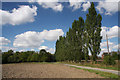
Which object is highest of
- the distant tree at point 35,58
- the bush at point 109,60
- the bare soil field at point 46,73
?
the bush at point 109,60

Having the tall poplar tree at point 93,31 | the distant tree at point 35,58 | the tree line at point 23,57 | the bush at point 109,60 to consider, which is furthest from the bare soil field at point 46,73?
the distant tree at point 35,58

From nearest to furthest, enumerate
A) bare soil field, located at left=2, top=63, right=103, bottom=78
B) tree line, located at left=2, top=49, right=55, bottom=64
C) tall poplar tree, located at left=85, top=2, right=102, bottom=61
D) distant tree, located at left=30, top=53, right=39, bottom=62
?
1. bare soil field, located at left=2, top=63, right=103, bottom=78
2. tall poplar tree, located at left=85, top=2, right=102, bottom=61
3. tree line, located at left=2, top=49, right=55, bottom=64
4. distant tree, located at left=30, top=53, right=39, bottom=62

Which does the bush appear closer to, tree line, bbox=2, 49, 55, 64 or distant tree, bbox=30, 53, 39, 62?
tree line, bbox=2, 49, 55, 64

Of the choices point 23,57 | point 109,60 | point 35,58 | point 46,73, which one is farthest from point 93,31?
point 23,57

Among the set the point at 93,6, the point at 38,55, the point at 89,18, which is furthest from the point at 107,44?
the point at 38,55

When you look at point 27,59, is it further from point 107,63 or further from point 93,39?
point 107,63

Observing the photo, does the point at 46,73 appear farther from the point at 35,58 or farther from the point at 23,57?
the point at 23,57

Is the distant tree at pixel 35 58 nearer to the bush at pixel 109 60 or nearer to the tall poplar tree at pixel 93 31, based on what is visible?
the tall poplar tree at pixel 93 31

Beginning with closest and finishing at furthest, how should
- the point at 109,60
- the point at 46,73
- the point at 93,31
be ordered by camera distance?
the point at 46,73 < the point at 109,60 < the point at 93,31

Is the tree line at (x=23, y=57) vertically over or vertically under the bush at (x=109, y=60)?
under

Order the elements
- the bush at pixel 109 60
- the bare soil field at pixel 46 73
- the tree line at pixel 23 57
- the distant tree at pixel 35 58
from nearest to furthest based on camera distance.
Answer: the bare soil field at pixel 46 73 → the bush at pixel 109 60 → the tree line at pixel 23 57 → the distant tree at pixel 35 58

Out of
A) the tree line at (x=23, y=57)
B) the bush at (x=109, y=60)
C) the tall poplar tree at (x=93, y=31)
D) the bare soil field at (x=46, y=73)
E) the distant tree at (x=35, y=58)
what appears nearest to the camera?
the bare soil field at (x=46, y=73)

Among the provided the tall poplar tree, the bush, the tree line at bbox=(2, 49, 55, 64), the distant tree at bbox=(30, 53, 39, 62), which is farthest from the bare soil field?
the distant tree at bbox=(30, 53, 39, 62)

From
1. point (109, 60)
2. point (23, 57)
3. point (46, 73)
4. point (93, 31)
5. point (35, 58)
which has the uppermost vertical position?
point (93, 31)
